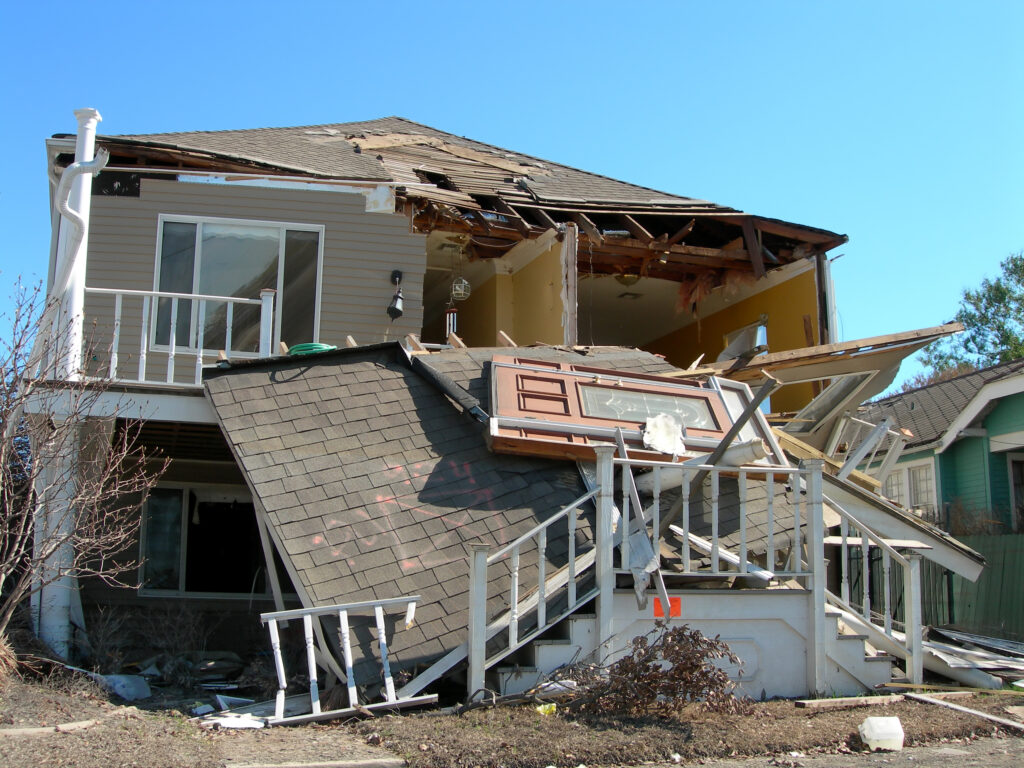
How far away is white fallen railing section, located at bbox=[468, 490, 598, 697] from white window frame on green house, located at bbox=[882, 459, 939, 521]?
14136 millimetres

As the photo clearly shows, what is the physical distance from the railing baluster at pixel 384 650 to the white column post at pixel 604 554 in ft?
4.57

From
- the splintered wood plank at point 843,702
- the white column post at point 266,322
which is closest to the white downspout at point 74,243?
the white column post at point 266,322

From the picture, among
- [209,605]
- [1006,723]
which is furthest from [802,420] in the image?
[209,605]

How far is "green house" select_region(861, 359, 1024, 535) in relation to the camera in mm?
17844

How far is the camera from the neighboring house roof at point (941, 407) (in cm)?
1844

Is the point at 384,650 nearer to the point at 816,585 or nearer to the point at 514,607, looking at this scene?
the point at 514,607

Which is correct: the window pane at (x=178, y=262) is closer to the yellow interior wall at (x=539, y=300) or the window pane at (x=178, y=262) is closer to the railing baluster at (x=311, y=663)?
the yellow interior wall at (x=539, y=300)

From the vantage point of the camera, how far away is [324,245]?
1184cm

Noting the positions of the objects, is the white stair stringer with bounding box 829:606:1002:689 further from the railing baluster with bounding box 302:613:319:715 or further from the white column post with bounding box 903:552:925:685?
the railing baluster with bounding box 302:613:319:715

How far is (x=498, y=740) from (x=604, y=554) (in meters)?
1.63

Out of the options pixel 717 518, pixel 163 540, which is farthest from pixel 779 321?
pixel 163 540

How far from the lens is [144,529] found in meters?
10.6

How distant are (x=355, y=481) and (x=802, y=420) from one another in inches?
226

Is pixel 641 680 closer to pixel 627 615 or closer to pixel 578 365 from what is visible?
pixel 627 615
